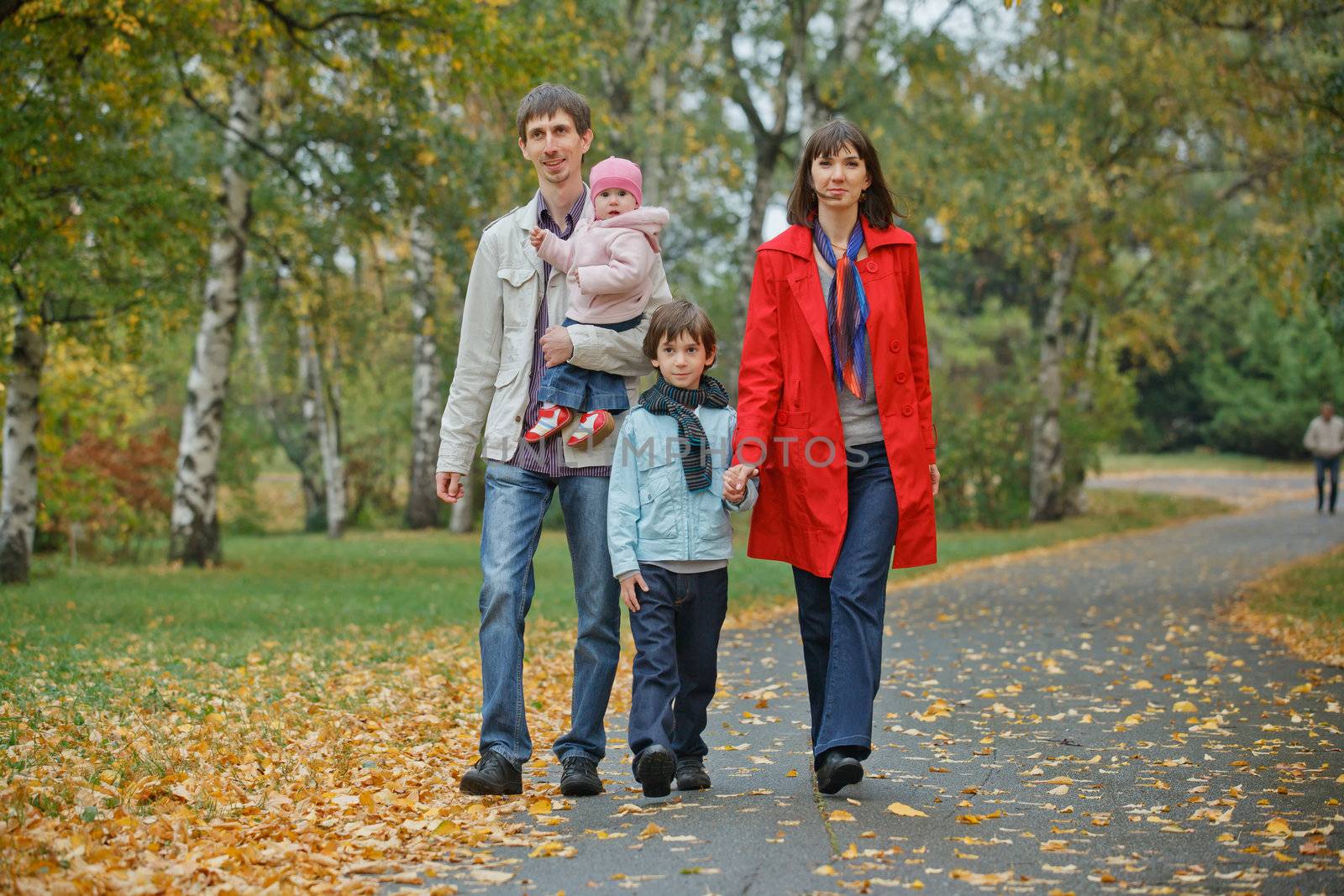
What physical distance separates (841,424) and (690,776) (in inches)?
56.3

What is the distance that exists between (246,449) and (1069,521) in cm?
1598

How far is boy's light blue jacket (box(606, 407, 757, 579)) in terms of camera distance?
5047 mm

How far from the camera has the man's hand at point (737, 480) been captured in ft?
16.2

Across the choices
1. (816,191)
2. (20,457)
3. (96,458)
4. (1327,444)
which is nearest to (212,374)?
(20,457)

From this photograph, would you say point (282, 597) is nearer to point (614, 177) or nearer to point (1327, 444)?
point (614, 177)

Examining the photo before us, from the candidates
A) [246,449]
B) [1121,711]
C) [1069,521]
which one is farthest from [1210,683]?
[246,449]

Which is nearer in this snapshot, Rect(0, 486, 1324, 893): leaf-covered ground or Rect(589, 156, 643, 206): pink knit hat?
Rect(0, 486, 1324, 893): leaf-covered ground

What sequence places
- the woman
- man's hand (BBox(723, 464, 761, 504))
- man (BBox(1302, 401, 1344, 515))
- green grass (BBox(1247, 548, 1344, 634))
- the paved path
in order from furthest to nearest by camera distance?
man (BBox(1302, 401, 1344, 515)), green grass (BBox(1247, 548, 1344, 634)), the woman, man's hand (BBox(723, 464, 761, 504)), the paved path

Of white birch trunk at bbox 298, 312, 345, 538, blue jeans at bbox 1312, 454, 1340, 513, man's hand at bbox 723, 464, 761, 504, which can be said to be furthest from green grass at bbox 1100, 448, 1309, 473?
man's hand at bbox 723, 464, 761, 504

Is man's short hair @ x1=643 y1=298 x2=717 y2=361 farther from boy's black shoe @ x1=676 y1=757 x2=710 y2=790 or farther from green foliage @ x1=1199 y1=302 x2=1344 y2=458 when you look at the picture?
green foliage @ x1=1199 y1=302 x2=1344 y2=458

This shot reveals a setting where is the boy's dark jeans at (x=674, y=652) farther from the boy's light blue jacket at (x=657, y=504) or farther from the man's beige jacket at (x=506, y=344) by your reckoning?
the man's beige jacket at (x=506, y=344)

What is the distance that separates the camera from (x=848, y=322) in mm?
5152

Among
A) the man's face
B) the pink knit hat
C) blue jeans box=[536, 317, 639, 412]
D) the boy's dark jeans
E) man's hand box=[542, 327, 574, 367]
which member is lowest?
the boy's dark jeans

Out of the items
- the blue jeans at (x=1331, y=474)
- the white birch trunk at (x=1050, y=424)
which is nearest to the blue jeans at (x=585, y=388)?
the white birch trunk at (x=1050, y=424)
